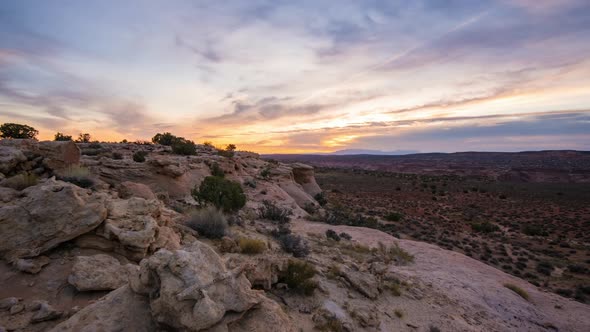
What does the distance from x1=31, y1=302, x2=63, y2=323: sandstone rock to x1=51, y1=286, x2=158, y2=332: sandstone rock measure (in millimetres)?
509

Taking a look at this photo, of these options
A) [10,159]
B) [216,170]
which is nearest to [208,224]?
[10,159]

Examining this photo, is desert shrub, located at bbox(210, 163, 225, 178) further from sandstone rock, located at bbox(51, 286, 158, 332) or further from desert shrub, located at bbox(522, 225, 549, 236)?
desert shrub, located at bbox(522, 225, 549, 236)

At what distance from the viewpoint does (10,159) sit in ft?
24.2

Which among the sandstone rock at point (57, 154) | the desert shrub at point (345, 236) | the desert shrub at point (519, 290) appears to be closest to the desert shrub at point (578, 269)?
the desert shrub at point (519, 290)

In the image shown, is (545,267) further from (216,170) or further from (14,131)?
(14,131)

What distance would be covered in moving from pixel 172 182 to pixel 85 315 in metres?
11.5

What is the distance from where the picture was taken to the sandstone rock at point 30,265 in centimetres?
407

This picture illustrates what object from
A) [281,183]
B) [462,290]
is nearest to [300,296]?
[462,290]

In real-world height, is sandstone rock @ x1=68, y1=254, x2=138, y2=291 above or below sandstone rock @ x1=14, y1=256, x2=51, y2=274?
below

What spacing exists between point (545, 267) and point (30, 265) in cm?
1768

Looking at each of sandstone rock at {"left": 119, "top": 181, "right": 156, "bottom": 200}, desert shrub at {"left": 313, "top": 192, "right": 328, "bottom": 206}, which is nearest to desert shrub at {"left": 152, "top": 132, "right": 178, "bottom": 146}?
desert shrub at {"left": 313, "top": 192, "right": 328, "bottom": 206}

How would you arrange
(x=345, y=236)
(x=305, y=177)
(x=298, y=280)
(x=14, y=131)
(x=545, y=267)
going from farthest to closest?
1. (x=305, y=177)
2. (x=14, y=131)
3. (x=545, y=267)
4. (x=345, y=236)
5. (x=298, y=280)

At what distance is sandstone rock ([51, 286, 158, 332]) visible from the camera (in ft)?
10.1

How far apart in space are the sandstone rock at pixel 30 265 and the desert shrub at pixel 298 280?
3901 mm
